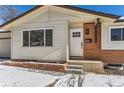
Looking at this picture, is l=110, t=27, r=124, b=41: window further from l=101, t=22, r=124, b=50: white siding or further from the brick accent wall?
the brick accent wall

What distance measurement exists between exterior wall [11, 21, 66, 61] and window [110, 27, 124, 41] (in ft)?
9.63

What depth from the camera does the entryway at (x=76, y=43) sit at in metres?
12.1

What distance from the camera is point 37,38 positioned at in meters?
12.0

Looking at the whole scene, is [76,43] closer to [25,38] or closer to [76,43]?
[76,43]

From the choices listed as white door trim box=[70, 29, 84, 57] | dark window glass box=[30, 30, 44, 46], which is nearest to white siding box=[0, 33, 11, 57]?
dark window glass box=[30, 30, 44, 46]

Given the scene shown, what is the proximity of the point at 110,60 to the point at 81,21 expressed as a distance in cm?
300

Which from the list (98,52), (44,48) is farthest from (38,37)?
(98,52)

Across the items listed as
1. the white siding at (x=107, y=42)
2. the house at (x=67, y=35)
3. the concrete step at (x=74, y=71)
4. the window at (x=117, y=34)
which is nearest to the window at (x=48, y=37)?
the house at (x=67, y=35)

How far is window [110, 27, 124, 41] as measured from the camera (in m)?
11.2

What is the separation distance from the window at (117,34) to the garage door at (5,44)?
8.92 metres

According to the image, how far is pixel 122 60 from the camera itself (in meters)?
11.3
